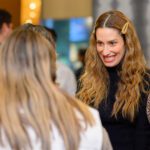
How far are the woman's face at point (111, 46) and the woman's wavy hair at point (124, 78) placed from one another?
3 cm

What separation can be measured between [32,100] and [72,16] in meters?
4.01

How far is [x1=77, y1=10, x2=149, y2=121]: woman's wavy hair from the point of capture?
9.68 feet

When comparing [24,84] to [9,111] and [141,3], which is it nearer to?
[9,111]

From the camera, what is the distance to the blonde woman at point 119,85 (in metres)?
2.92

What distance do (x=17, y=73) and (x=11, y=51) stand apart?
0.30ft

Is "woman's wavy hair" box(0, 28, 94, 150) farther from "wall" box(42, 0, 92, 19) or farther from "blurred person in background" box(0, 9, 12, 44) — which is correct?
"wall" box(42, 0, 92, 19)

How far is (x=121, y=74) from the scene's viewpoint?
10.0ft

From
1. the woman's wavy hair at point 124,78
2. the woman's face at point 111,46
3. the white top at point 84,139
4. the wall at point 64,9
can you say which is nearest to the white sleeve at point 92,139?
the white top at point 84,139

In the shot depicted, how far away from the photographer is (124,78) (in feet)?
9.99

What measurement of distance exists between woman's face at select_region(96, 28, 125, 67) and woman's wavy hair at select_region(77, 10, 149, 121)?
0.03 metres

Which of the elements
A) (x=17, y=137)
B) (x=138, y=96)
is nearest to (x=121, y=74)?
(x=138, y=96)

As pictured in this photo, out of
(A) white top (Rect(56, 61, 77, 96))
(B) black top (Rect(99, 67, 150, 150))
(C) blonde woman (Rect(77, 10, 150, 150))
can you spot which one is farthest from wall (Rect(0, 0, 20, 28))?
(B) black top (Rect(99, 67, 150, 150))

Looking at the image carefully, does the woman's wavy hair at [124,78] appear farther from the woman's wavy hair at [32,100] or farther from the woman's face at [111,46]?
the woman's wavy hair at [32,100]

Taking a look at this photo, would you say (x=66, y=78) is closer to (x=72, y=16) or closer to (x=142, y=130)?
(x=142, y=130)
